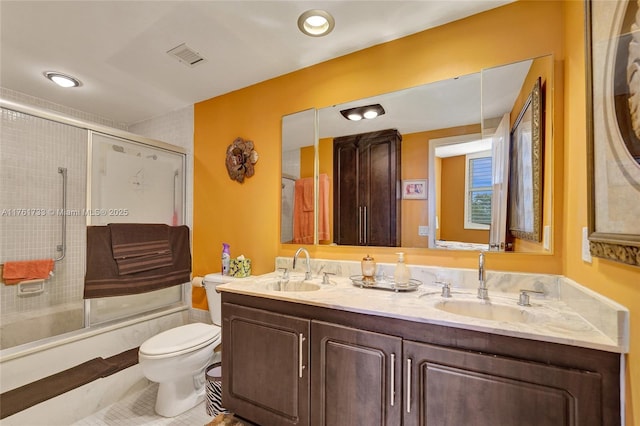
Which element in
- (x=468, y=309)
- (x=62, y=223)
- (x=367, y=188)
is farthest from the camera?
(x=62, y=223)

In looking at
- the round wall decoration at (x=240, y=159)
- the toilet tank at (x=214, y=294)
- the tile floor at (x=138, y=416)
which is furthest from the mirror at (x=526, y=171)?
the tile floor at (x=138, y=416)

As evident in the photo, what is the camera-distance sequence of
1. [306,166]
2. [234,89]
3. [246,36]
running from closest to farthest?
[246,36]
[306,166]
[234,89]

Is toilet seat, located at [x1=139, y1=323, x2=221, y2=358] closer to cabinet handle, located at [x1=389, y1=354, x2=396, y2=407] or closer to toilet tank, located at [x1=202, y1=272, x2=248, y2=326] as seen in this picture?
toilet tank, located at [x1=202, y1=272, x2=248, y2=326]

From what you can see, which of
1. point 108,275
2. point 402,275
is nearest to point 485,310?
point 402,275

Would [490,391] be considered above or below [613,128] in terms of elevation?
below

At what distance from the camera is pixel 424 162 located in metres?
1.59

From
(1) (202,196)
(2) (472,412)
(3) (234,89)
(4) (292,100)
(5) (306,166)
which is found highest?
(3) (234,89)

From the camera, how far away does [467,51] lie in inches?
58.6

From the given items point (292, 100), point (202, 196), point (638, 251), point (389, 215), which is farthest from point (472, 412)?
point (202, 196)

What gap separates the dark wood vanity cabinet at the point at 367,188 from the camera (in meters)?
1.67

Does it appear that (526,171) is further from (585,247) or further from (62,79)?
(62,79)

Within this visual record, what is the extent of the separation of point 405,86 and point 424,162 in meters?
0.48

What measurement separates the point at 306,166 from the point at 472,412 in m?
1.58

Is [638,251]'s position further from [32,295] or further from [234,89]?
[32,295]
